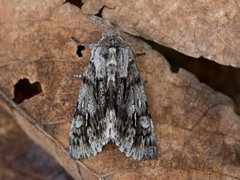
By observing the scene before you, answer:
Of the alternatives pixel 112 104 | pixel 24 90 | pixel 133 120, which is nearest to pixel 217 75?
pixel 133 120

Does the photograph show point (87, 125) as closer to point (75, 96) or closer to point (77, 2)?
point (75, 96)

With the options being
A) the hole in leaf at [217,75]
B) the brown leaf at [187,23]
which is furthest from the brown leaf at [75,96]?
the hole in leaf at [217,75]

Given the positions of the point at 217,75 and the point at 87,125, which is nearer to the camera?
the point at 87,125

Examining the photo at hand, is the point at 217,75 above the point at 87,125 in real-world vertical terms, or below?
above

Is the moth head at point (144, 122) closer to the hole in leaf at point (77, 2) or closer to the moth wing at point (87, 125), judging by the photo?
the moth wing at point (87, 125)

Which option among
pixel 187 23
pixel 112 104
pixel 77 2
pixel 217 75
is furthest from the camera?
pixel 217 75

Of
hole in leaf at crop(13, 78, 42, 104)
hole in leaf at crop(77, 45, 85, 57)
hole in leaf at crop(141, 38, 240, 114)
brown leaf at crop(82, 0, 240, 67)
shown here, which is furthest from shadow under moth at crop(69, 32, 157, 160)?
hole in leaf at crop(141, 38, 240, 114)

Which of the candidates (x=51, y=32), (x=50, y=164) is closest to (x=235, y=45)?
(x=51, y=32)

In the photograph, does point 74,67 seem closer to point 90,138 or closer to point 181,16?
point 90,138
